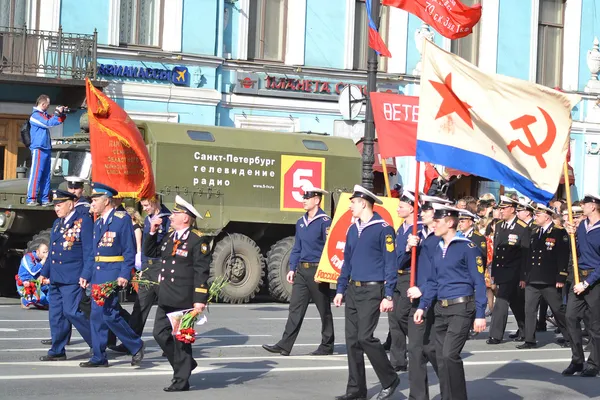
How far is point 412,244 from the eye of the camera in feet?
36.4

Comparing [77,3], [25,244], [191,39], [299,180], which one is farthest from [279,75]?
[25,244]

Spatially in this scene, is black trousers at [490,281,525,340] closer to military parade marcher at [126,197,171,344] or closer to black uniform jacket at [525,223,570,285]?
black uniform jacket at [525,223,570,285]

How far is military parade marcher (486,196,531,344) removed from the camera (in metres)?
17.1

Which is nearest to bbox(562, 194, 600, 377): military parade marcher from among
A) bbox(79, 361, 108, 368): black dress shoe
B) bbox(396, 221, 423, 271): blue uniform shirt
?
bbox(396, 221, 423, 271): blue uniform shirt

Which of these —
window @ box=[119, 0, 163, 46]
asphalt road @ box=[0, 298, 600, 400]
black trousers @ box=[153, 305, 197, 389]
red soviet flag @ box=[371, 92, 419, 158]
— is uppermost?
window @ box=[119, 0, 163, 46]

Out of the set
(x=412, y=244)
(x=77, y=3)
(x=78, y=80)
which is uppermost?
(x=77, y=3)

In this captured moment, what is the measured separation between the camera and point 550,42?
3453 cm

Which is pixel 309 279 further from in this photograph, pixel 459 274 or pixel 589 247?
pixel 459 274

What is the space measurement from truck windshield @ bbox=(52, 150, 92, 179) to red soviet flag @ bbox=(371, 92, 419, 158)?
245 inches

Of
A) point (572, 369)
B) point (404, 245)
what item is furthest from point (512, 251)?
point (404, 245)

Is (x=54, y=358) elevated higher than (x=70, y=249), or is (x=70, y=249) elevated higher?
(x=70, y=249)

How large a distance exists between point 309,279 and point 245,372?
2120 millimetres

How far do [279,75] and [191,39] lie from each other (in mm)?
2467

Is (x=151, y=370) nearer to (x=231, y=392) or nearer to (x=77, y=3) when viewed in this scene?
(x=231, y=392)
